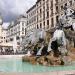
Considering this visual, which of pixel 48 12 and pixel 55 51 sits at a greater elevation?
pixel 48 12

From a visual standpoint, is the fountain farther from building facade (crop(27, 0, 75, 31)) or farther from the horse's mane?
building facade (crop(27, 0, 75, 31))

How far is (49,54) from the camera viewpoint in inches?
836

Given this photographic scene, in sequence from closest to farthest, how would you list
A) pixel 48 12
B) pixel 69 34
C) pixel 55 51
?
pixel 55 51 → pixel 69 34 → pixel 48 12

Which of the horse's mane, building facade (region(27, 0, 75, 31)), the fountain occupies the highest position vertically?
building facade (region(27, 0, 75, 31))

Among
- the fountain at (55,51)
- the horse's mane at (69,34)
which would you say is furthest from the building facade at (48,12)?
the fountain at (55,51)

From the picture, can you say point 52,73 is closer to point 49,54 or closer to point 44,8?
point 49,54

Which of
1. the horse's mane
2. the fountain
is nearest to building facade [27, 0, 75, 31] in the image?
the horse's mane

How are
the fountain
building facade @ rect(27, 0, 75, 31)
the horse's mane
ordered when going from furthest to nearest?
1. building facade @ rect(27, 0, 75, 31)
2. the horse's mane
3. the fountain

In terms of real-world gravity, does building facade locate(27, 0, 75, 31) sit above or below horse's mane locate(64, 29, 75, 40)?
above

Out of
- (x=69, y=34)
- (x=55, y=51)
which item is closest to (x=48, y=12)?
(x=69, y=34)

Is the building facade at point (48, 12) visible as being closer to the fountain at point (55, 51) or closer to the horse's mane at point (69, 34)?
the horse's mane at point (69, 34)

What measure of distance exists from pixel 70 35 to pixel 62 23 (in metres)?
3.36

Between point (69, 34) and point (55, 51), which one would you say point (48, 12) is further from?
point (55, 51)

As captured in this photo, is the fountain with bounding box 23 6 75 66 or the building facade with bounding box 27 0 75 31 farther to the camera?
the building facade with bounding box 27 0 75 31
